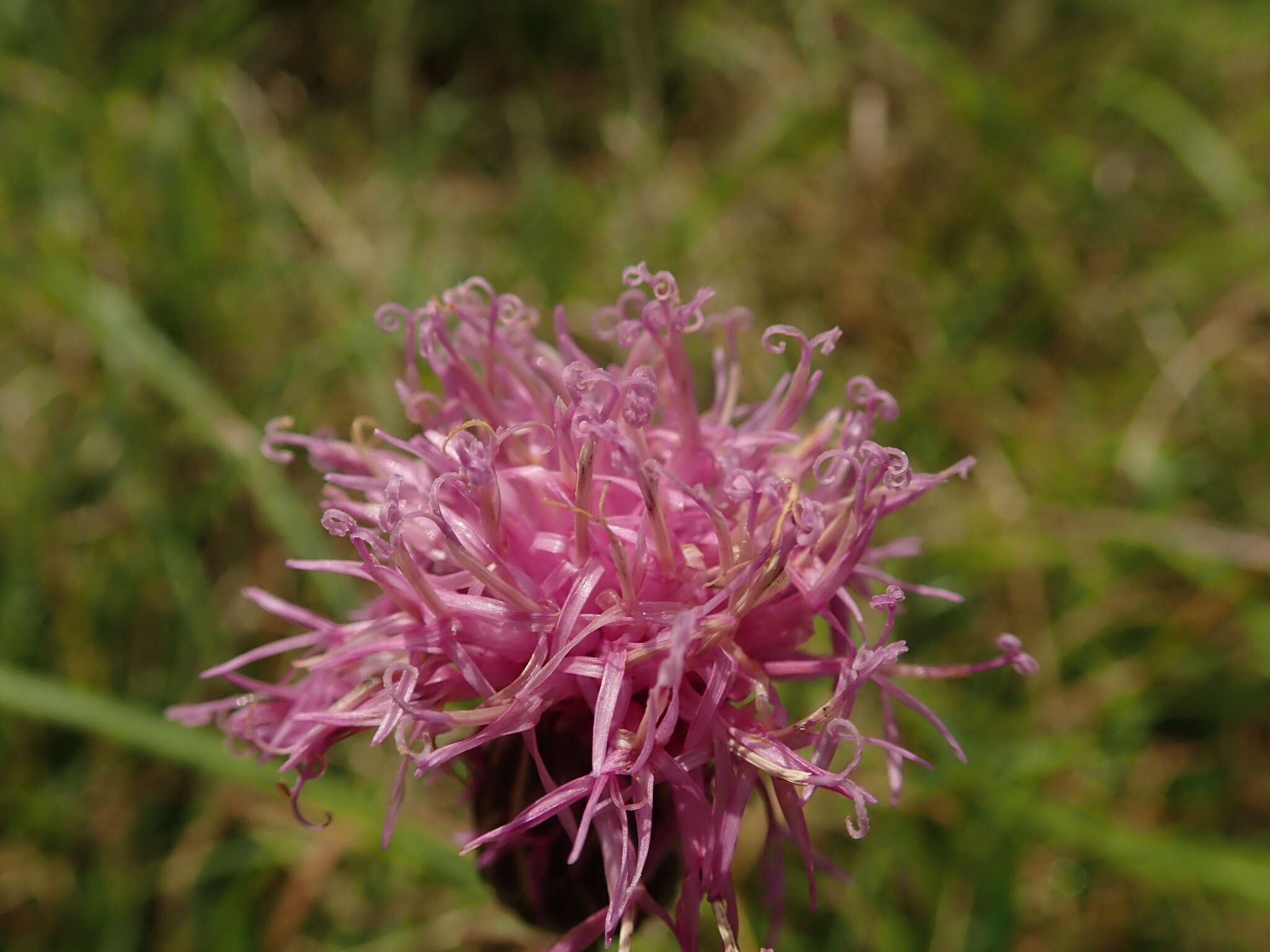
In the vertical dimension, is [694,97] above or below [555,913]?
above

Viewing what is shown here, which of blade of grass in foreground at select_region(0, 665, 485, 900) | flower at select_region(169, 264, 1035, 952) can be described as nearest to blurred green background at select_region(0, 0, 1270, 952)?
blade of grass in foreground at select_region(0, 665, 485, 900)

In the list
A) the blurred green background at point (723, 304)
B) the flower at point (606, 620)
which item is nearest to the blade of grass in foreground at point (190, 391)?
the blurred green background at point (723, 304)

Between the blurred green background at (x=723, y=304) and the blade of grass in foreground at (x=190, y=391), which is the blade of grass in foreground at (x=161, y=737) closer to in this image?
the blurred green background at (x=723, y=304)

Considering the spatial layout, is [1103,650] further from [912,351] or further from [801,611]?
[801,611]

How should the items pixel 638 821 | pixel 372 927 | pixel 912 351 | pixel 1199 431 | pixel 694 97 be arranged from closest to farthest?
pixel 638 821, pixel 372 927, pixel 1199 431, pixel 912 351, pixel 694 97

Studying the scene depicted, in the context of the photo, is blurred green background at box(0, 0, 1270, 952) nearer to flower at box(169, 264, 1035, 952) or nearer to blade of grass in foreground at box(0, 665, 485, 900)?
blade of grass in foreground at box(0, 665, 485, 900)

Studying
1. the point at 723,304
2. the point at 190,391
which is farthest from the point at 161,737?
the point at 723,304

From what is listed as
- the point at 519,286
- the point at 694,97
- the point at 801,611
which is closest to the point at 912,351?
the point at 519,286
